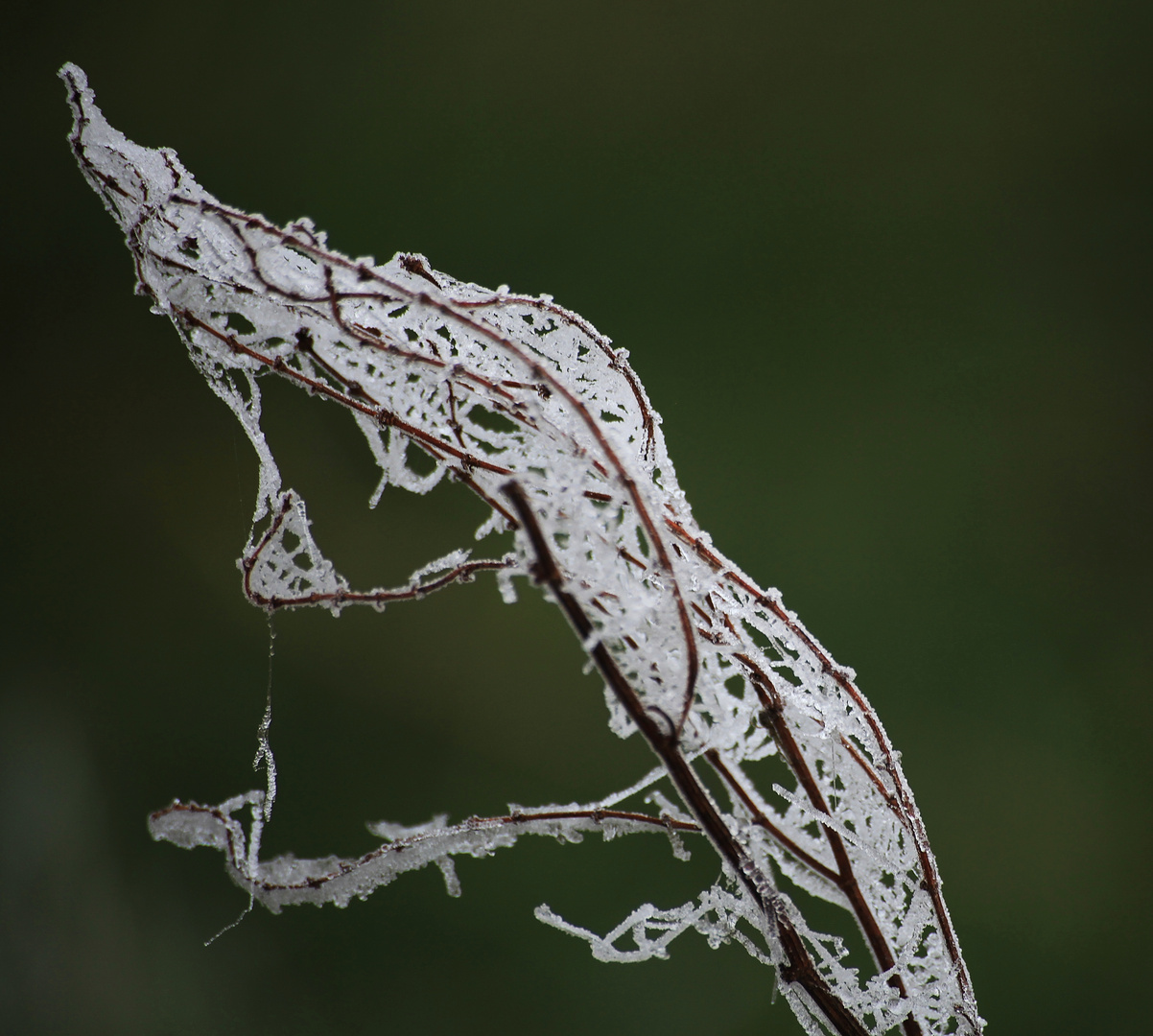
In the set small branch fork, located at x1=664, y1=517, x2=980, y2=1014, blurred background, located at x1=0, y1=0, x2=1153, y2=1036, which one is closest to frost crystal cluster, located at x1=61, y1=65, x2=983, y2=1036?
small branch fork, located at x1=664, y1=517, x2=980, y2=1014

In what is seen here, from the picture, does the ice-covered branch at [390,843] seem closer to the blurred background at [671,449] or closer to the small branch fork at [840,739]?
the small branch fork at [840,739]

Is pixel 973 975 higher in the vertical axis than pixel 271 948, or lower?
lower

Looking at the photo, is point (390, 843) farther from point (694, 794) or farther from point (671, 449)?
point (671, 449)

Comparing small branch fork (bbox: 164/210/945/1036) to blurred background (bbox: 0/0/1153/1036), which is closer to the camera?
small branch fork (bbox: 164/210/945/1036)

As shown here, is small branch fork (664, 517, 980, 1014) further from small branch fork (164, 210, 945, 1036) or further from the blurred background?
the blurred background

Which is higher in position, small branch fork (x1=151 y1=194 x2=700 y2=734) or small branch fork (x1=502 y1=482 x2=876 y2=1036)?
small branch fork (x1=151 y1=194 x2=700 y2=734)

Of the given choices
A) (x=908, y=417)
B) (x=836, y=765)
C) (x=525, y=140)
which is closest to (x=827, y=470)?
(x=908, y=417)

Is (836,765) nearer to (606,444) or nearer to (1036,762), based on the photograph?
(606,444)
